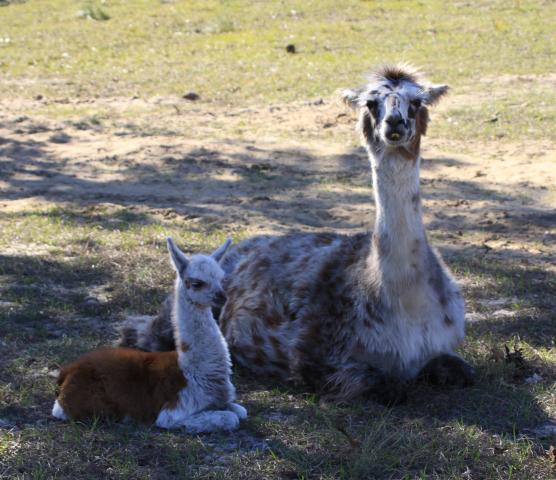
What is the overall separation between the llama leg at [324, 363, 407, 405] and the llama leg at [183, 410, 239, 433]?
0.77 m

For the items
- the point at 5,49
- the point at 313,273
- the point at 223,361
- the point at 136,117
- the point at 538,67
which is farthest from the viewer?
the point at 5,49

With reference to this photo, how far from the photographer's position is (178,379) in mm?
5418

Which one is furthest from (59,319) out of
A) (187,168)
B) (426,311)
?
(187,168)

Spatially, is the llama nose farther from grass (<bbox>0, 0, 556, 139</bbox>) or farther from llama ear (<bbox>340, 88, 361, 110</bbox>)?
grass (<bbox>0, 0, 556, 139</bbox>)

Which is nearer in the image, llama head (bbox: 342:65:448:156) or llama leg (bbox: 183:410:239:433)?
llama leg (bbox: 183:410:239:433)

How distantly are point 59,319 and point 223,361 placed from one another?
2171mm

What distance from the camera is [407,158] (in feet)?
18.5

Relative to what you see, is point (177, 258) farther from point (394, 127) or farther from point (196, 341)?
point (394, 127)

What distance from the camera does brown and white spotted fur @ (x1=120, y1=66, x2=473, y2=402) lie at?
570 cm

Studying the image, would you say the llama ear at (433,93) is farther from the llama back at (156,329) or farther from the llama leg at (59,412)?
the llama leg at (59,412)

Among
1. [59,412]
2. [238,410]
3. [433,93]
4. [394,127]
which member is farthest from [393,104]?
[59,412]

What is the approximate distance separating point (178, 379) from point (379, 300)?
1.29 m

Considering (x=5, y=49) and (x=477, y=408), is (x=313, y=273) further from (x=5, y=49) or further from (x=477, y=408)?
(x=5, y=49)

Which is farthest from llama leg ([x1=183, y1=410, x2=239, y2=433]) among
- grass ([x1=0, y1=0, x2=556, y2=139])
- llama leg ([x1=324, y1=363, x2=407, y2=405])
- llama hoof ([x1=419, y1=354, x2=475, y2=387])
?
grass ([x1=0, y1=0, x2=556, y2=139])
